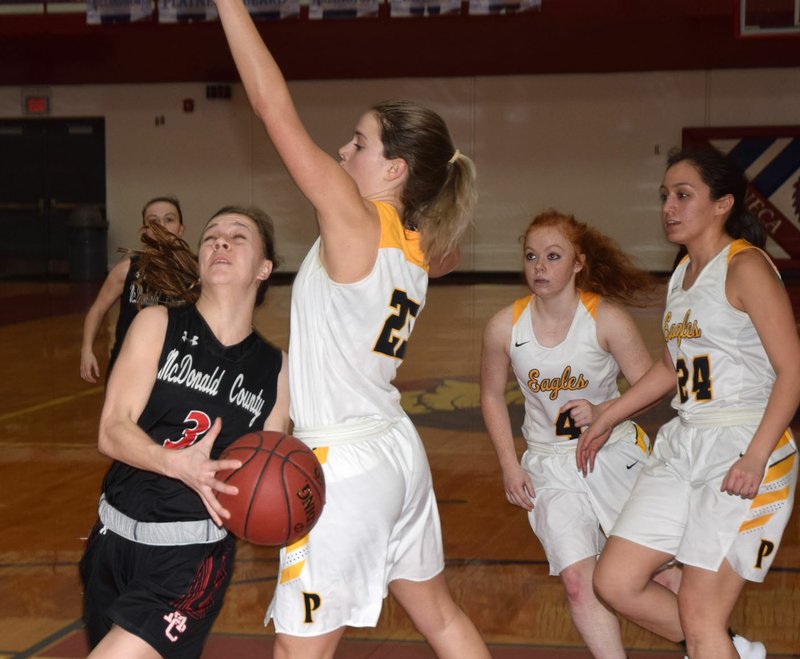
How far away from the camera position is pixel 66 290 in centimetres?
1848

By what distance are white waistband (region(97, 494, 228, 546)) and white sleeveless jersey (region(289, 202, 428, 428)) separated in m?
0.39

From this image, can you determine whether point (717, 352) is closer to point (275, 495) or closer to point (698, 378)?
point (698, 378)

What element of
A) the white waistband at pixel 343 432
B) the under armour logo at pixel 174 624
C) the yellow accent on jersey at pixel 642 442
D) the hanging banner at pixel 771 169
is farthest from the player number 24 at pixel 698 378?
the hanging banner at pixel 771 169

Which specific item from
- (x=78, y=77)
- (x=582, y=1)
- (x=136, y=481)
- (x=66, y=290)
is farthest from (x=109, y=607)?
(x=78, y=77)

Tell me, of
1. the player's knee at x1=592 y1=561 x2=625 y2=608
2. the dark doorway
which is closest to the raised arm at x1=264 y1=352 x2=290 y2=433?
the player's knee at x1=592 y1=561 x2=625 y2=608

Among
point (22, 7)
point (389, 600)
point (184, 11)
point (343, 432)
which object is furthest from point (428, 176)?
point (22, 7)

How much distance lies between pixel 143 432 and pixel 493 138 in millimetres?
16890

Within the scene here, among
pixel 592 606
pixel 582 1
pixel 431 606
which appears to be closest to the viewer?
pixel 431 606

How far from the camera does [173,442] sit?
9.51 feet

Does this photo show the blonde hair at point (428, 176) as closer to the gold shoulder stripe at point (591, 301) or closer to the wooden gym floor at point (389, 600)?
the gold shoulder stripe at point (591, 301)

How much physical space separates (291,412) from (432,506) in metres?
0.45

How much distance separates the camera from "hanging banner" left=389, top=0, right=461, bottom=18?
1466cm

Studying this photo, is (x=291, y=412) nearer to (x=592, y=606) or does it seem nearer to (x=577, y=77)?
(x=592, y=606)

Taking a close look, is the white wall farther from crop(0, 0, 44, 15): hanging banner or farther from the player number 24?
the player number 24
